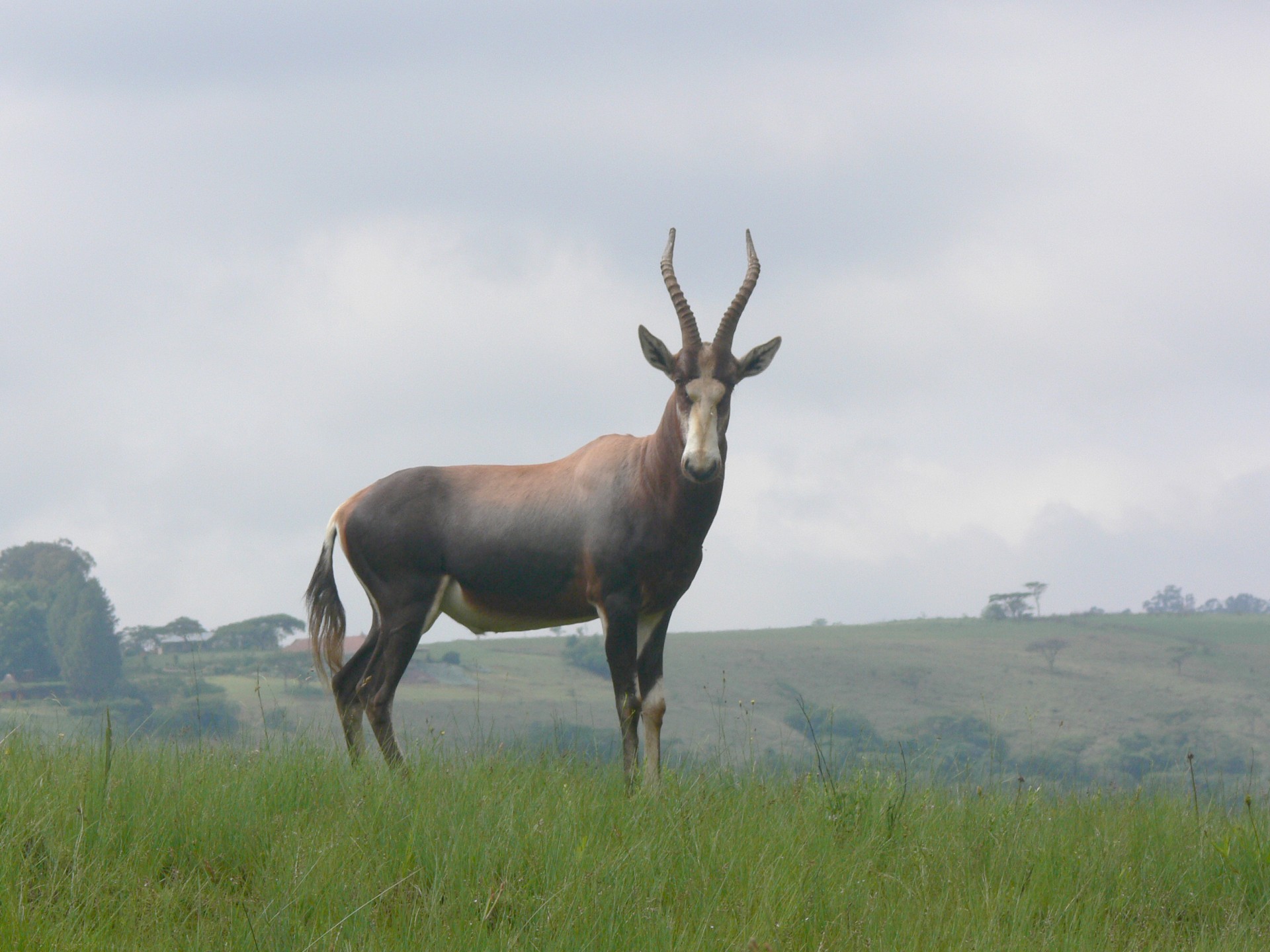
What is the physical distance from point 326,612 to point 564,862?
5383 millimetres

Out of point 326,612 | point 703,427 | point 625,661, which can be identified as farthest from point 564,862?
point 326,612

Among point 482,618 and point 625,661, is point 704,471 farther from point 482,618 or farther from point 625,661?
point 482,618

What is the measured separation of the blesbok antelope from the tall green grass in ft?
4.77

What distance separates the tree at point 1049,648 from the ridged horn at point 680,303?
167521 millimetres

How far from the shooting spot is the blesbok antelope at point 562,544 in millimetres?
8477

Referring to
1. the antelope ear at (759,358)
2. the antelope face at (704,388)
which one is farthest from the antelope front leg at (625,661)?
the antelope ear at (759,358)

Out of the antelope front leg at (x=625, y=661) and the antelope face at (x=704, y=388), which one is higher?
the antelope face at (x=704, y=388)

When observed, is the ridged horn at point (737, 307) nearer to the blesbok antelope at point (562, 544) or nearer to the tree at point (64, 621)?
the blesbok antelope at point (562, 544)

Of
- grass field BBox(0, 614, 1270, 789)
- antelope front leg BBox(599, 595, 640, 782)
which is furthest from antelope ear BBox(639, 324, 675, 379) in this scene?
grass field BBox(0, 614, 1270, 789)

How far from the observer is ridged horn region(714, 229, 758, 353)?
342 inches

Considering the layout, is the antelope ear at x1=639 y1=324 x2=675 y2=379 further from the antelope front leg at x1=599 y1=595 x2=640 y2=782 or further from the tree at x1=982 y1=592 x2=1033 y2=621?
the tree at x1=982 y1=592 x2=1033 y2=621

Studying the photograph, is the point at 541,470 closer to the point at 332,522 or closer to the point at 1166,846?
the point at 332,522

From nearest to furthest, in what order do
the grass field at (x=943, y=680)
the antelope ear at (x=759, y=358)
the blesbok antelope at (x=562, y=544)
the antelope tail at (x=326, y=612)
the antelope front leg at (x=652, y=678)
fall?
the antelope front leg at (x=652, y=678), the blesbok antelope at (x=562, y=544), the antelope ear at (x=759, y=358), the antelope tail at (x=326, y=612), the grass field at (x=943, y=680)

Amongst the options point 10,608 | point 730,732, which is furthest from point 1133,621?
point 730,732
